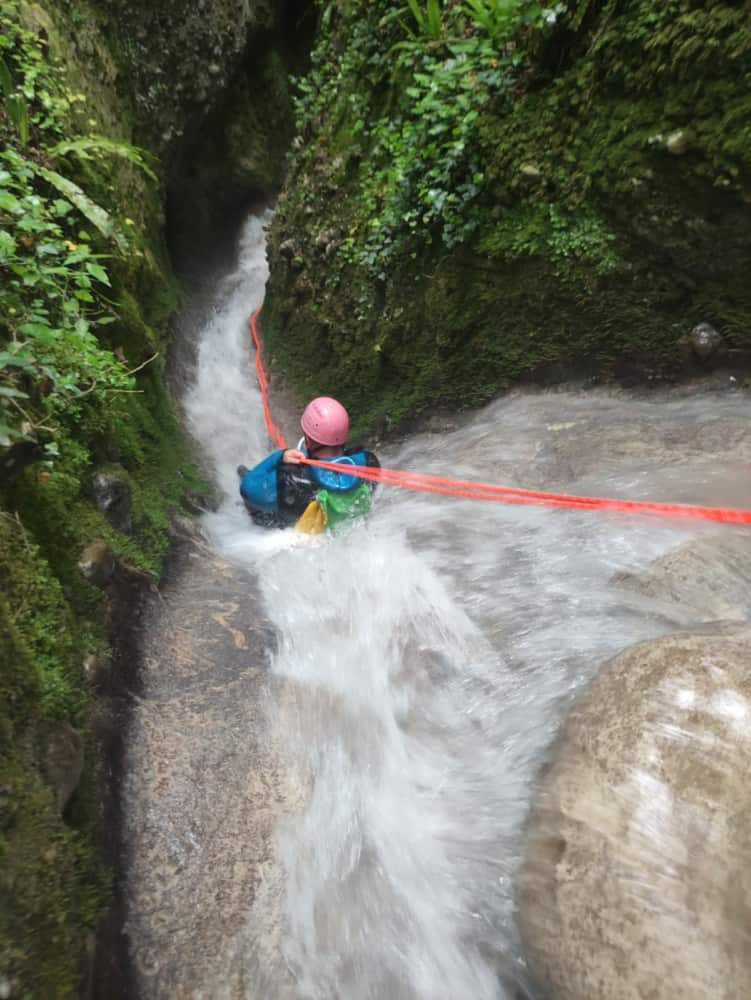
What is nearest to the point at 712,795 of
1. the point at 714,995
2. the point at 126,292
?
the point at 714,995

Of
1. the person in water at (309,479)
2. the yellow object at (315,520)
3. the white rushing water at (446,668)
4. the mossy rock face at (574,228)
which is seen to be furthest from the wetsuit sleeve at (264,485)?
the mossy rock face at (574,228)

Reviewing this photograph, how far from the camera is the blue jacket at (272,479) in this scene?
442cm

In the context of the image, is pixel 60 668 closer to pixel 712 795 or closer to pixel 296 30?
pixel 712 795

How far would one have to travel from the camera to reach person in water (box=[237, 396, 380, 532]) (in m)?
4.32

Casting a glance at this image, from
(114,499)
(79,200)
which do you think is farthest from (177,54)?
(114,499)

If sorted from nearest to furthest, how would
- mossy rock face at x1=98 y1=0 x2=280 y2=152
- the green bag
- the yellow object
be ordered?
the green bag < the yellow object < mossy rock face at x1=98 y1=0 x2=280 y2=152

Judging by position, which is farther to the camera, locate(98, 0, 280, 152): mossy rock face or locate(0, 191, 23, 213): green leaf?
locate(98, 0, 280, 152): mossy rock face

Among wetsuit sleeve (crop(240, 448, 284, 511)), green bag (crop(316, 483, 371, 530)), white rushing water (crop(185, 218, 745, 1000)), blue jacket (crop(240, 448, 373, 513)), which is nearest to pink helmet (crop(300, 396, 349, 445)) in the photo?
blue jacket (crop(240, 448, 373, 513))

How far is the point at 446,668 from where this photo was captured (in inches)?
107

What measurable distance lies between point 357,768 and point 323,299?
5.23 m

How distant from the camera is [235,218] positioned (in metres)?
10.1

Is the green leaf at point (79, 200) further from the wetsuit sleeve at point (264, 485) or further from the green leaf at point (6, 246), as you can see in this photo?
the wetsuit sleeve at point (264, 485)

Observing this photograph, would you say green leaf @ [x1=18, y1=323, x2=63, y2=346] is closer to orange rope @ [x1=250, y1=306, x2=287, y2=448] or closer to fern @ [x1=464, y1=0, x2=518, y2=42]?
orange rope @ [x1=250, y1=306, x2=287, y2=448]

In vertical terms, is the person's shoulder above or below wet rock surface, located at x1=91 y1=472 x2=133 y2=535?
below
